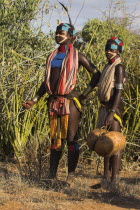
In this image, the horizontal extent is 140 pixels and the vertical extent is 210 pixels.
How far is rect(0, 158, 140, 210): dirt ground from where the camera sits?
349 centimetres


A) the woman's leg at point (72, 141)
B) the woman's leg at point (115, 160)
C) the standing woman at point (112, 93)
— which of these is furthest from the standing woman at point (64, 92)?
the woman's leg at point (115, 160)

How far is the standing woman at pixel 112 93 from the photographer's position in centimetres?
405

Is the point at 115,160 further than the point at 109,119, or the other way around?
the point at 115,160

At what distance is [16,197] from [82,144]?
1679mm

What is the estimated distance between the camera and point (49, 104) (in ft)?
13.9

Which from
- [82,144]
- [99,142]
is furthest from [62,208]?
[82,144]

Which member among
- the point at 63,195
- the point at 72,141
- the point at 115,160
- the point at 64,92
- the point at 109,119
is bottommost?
the point at 63,195

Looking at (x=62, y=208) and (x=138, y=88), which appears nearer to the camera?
(x=62, y=208)

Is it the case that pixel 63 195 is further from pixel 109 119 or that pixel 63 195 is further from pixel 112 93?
pixel 112 93

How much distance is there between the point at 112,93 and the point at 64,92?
47 centimetres

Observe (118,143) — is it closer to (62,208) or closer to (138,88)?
(62,208)

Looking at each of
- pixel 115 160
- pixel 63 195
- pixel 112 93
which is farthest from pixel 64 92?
pixel 63 195

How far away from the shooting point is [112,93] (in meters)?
4.13

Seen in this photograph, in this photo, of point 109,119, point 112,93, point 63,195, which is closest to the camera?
point 63,195
